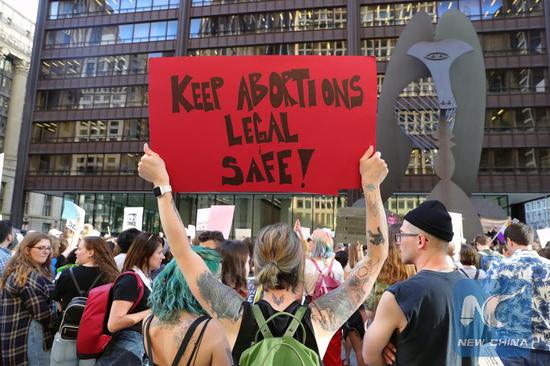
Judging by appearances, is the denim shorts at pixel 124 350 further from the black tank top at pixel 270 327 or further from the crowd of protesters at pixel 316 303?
the black tank top at pixel 270 327

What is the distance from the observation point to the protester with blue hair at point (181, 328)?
1927mm

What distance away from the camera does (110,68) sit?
36750 mm

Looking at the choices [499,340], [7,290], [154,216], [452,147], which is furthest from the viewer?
[154,216]

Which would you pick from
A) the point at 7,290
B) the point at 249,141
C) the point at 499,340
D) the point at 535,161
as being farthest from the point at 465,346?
the point at 535,161

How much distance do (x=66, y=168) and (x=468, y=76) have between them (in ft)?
105

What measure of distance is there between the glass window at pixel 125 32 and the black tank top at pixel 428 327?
39.6 metres

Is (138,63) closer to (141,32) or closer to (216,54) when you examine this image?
(141,32)

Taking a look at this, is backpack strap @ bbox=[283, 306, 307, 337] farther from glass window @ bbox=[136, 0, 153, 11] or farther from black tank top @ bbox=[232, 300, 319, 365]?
glass window @ bbox=[136, 0, 153, 11]

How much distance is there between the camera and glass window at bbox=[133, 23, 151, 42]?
3688cm

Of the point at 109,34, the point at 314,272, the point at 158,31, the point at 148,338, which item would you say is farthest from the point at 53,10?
the point at 148,338

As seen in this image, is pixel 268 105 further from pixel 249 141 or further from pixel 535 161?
pixel 535 161

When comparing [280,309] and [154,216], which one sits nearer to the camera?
[280,309]

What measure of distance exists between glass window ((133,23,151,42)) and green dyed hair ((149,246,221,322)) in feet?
126

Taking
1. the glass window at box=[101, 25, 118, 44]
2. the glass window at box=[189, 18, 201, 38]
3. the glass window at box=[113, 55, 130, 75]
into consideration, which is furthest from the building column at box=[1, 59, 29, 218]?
the glass window at box=[189, 18, 201, 38]
